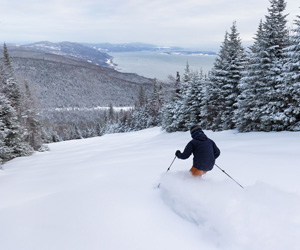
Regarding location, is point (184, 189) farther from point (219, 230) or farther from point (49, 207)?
point (49, 207)

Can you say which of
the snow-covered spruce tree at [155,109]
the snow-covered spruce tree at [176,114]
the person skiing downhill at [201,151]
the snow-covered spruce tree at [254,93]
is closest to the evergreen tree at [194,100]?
the snow-covered spruce tree at [176,114]

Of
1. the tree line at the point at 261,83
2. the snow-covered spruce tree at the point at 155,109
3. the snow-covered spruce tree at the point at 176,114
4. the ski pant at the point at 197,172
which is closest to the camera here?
the ski pant at the point at 197,172

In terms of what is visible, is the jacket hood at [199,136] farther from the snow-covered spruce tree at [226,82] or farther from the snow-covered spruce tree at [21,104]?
the snow-covered spruce tree at [21,104]

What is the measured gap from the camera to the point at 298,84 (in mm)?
10266

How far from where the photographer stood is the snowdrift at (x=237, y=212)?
2.81 m

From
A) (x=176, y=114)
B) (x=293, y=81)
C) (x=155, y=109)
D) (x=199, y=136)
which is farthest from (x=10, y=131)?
(x=155, y=109)

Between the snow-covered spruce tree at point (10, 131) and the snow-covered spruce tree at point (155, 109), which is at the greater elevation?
the snow-covered spruce tree at point (10, 131)

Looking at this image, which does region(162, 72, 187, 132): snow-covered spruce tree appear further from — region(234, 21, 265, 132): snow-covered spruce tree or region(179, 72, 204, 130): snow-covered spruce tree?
region(234, 21, 265, 132): snow-covered spruce tree

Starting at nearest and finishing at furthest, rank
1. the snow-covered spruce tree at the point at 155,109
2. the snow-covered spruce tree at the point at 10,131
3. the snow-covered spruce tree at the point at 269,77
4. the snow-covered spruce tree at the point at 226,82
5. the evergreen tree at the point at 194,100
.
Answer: the snow-covered spruce tree at the point at 269,77, the snow-covered spruce tree at the point at 10,131, the snow-covered spruce tree at the point at 226,82, the evergreen tree at the point at 194,100, the snow-covered spruce tree at the point at 155,109

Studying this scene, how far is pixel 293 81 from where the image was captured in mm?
10828

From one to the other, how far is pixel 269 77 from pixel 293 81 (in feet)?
4.99

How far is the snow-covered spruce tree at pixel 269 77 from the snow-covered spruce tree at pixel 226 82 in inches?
108

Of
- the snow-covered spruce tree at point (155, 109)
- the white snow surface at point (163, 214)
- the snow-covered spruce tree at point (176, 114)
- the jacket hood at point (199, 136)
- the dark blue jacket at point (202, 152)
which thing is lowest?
the snow-covered spruce tree at point (155, 109)

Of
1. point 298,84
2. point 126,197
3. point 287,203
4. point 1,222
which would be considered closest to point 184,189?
point 126,197
